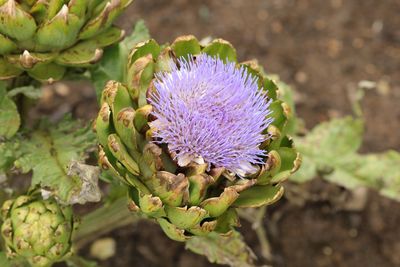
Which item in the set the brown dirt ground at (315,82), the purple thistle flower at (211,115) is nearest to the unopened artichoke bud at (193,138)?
the purple thistle flower at (211,115)

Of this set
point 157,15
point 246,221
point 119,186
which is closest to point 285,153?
point 119,186

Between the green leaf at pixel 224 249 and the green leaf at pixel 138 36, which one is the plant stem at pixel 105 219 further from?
the green leaf at pixel 138 36

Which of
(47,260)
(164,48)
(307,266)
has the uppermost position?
(164,48)

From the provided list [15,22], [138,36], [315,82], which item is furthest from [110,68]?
[315,82]

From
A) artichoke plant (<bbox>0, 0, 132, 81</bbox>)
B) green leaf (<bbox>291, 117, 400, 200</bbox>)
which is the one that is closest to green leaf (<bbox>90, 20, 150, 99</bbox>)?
artichoke plant (<bbox>0, 0, 132, 81</bbox>)

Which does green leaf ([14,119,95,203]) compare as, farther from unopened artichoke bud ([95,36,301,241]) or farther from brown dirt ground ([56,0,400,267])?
brown dirt ground ([56,0,400,267])

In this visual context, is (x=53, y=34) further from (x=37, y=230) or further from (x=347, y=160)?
(x=347, y=160)

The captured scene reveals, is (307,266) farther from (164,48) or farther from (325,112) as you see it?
(164,48)
